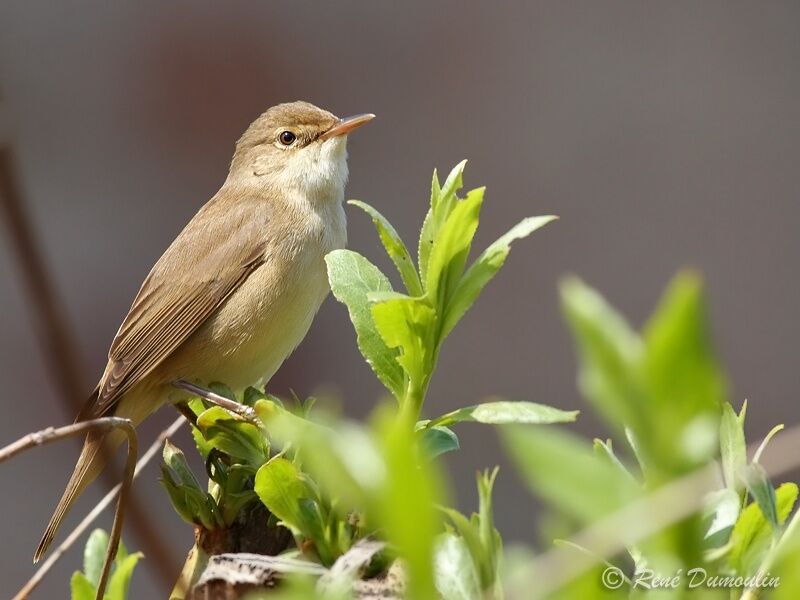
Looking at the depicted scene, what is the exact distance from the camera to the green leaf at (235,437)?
4.56ft

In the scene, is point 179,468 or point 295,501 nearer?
point 295,501

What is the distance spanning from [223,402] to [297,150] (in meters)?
2.22

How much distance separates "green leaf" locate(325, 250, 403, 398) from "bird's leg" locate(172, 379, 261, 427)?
20 centimetres

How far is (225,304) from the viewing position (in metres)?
3.47

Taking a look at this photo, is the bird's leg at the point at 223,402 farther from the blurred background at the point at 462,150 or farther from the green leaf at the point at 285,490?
the blurred background at the point at 462,150

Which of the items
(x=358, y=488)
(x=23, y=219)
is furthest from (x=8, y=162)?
(x=358, y=488)

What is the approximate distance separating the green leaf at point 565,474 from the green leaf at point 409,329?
47cm

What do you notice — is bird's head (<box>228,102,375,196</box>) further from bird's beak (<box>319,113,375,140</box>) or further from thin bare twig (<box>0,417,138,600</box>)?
thin bare twig (<box>0,417,138,600</box>)

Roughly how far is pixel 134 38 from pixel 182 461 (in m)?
5.79

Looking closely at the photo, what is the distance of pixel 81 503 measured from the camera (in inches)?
235

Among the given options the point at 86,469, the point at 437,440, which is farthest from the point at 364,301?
the point at 86,469

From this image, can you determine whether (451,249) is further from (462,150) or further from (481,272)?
(462,150)

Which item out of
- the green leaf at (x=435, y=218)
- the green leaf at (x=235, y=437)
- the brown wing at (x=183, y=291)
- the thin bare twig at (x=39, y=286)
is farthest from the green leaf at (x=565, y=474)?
the brown wing at (x=183, y=291)

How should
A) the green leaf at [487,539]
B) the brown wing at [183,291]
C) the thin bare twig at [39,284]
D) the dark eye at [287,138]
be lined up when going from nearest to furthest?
the green leaf at [487,539] → the thin bare twig at [39,284] → the brown wing at [183,291] → the dark eye at [287,138]
